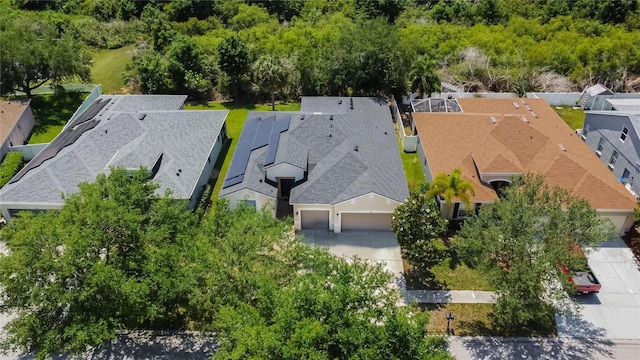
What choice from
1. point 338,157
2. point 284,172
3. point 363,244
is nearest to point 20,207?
point 284,172

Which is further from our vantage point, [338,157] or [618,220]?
[338,157]

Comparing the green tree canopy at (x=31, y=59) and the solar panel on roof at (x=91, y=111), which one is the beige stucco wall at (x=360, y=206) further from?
the green tree canopy at (x=31, y=59)

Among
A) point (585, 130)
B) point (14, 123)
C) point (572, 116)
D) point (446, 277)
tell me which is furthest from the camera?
point (572, 116)

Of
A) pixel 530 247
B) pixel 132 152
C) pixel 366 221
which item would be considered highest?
pixel 530 247

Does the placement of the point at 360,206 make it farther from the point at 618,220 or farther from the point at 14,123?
the point at 14,123

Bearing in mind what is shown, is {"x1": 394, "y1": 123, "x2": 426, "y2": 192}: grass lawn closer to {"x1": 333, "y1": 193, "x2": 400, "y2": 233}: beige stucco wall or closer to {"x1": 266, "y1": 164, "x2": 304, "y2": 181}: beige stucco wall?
{"x1": 333, "y1": 193, "x2": 400, "y2": 233}: beige stucco wall

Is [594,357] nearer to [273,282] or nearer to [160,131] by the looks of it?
[273,282]
